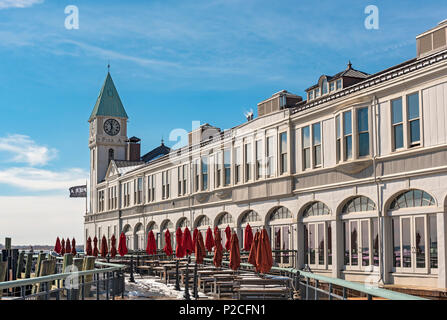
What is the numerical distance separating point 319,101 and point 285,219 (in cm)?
661

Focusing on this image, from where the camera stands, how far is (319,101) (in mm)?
30141

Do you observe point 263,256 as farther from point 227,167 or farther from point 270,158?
point 227,167

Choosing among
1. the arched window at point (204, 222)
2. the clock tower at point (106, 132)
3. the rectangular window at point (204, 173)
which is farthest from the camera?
the clock tower at point (106, 132)

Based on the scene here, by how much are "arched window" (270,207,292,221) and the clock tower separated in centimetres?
4214

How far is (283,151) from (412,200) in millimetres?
9939

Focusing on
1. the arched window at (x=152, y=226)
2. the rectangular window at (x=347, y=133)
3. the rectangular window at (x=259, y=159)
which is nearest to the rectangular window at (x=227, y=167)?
the rectangular window at (x=259, y=159)

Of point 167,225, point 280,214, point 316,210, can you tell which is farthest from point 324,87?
point 167,225

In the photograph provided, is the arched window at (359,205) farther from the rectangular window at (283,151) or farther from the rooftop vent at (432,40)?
the rooftop vent at (432,40)

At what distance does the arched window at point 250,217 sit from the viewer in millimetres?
35956

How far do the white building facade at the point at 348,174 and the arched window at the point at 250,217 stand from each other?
0.11 metres

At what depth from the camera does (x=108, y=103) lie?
78.1 m

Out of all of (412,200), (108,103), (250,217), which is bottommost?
(250,217)

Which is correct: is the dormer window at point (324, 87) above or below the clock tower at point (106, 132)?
below
